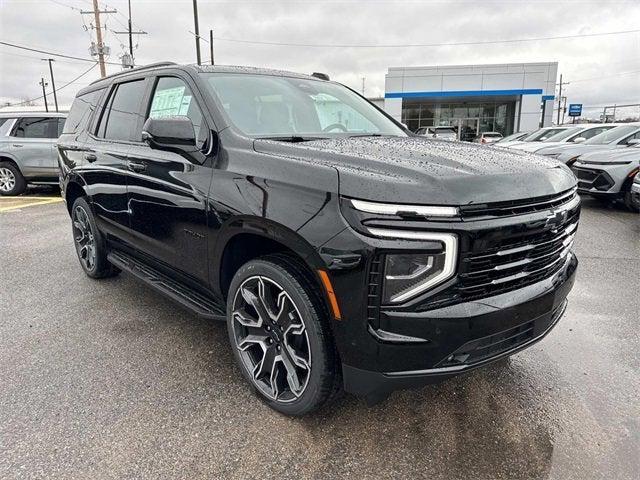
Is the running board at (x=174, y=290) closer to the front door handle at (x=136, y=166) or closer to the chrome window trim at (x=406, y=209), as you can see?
the front door handle at (x=136, y=166)

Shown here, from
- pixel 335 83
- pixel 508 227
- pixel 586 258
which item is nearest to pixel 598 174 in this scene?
pixel 586 258

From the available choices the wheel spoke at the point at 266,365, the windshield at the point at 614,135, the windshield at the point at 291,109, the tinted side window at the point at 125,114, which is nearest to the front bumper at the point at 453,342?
the wheel spoke at the point at 266,365

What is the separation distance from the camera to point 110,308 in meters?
3.99

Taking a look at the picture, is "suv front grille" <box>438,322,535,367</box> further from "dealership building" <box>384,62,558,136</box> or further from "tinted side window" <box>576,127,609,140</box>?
"dealership building" <box>384,62,558,136</box>

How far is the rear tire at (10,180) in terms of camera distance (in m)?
10.4

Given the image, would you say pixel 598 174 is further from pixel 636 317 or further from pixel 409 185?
pixel 409 185

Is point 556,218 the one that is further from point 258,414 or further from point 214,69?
point 214,69

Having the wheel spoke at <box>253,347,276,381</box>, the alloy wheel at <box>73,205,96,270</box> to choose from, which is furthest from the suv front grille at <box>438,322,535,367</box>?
the alloy wheel at <box>73,205,96,270</box>

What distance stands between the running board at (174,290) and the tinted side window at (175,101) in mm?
1044

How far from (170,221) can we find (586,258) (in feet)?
15.9

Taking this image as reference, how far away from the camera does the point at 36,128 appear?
10273 millimetres

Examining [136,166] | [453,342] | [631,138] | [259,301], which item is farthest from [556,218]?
[631,138]

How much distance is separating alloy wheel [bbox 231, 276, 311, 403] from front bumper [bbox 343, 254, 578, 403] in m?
0.35

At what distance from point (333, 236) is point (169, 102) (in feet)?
6.46
